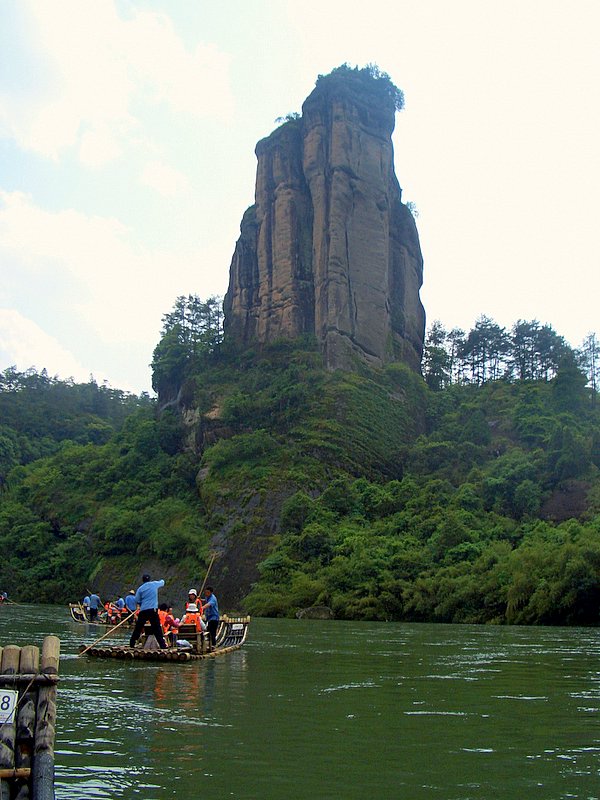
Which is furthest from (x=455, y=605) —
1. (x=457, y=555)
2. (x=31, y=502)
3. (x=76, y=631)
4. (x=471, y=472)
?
(x=31, y=502)

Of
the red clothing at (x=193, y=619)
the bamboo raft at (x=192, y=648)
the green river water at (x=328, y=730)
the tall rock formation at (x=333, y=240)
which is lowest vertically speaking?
the green river water at (x=328, y=730)

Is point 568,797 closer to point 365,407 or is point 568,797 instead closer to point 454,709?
point 454,709

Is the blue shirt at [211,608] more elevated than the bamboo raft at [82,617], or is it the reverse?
the blue shirt at [211,608]

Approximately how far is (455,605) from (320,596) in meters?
8.71

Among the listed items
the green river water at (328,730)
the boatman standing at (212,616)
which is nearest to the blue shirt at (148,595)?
the green river water at (328,730)

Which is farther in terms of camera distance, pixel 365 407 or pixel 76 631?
pixel 365 407

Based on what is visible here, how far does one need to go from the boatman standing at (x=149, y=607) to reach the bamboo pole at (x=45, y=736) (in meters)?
11.7

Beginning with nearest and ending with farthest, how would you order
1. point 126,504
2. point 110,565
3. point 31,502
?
1. point 110,565
2. point 126,504
3. point 31,502

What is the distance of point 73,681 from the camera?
13.8 meters

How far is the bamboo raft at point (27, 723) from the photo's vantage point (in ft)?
18.3

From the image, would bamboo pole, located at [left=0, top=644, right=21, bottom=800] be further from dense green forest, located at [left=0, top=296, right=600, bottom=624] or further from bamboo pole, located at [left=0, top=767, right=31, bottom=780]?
dense green forest, located at [left=0, top=296, right=600, bottom=624]

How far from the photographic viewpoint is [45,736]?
18.8 ft

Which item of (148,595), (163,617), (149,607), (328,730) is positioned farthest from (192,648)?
(328,730)

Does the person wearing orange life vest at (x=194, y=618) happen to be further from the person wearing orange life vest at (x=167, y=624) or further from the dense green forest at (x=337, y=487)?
the dense green forest at (x=337, y=487)
